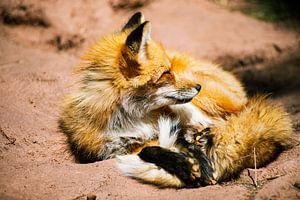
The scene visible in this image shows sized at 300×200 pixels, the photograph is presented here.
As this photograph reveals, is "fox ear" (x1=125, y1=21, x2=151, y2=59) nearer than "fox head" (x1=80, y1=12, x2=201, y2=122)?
Yes

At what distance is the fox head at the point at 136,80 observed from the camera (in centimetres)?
352

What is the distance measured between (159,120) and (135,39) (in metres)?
0.72

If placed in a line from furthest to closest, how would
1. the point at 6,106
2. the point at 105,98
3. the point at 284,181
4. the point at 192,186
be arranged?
1. the point at 6,106
2. the point at 105,98
3. the point at 192,186
4. the point at 284,181

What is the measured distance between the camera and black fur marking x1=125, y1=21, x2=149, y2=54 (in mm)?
3383

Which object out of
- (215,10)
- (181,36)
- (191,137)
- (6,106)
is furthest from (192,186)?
(215,10)

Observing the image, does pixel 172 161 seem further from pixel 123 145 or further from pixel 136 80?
pixel 136 80

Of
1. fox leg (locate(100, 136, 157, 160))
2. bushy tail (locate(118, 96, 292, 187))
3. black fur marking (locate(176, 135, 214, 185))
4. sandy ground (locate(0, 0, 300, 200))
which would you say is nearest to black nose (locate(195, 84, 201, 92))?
bushy tail (locate(118, 96, 292, 187))

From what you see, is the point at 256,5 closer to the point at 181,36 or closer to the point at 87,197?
the point at 181,36

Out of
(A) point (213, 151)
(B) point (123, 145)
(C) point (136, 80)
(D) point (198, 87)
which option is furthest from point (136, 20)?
→ (A) point (213, 151)

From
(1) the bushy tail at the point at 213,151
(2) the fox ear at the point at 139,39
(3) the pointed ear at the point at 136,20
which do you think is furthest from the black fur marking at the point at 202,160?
(3) the pointed ear at the point at 136,20

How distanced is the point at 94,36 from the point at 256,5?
8.84 feet

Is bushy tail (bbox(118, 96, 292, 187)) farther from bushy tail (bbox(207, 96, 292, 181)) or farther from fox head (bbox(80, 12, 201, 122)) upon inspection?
fox head (bbox(80, 12, 201, 122))

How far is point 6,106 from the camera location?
4250 millimetres

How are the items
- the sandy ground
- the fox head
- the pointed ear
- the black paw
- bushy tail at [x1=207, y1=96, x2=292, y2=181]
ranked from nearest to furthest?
the sandy ground
the black paw
bushy tail at [x1=207, y1=96, x2=292, y2=181]
the fox head
the pointed ear
